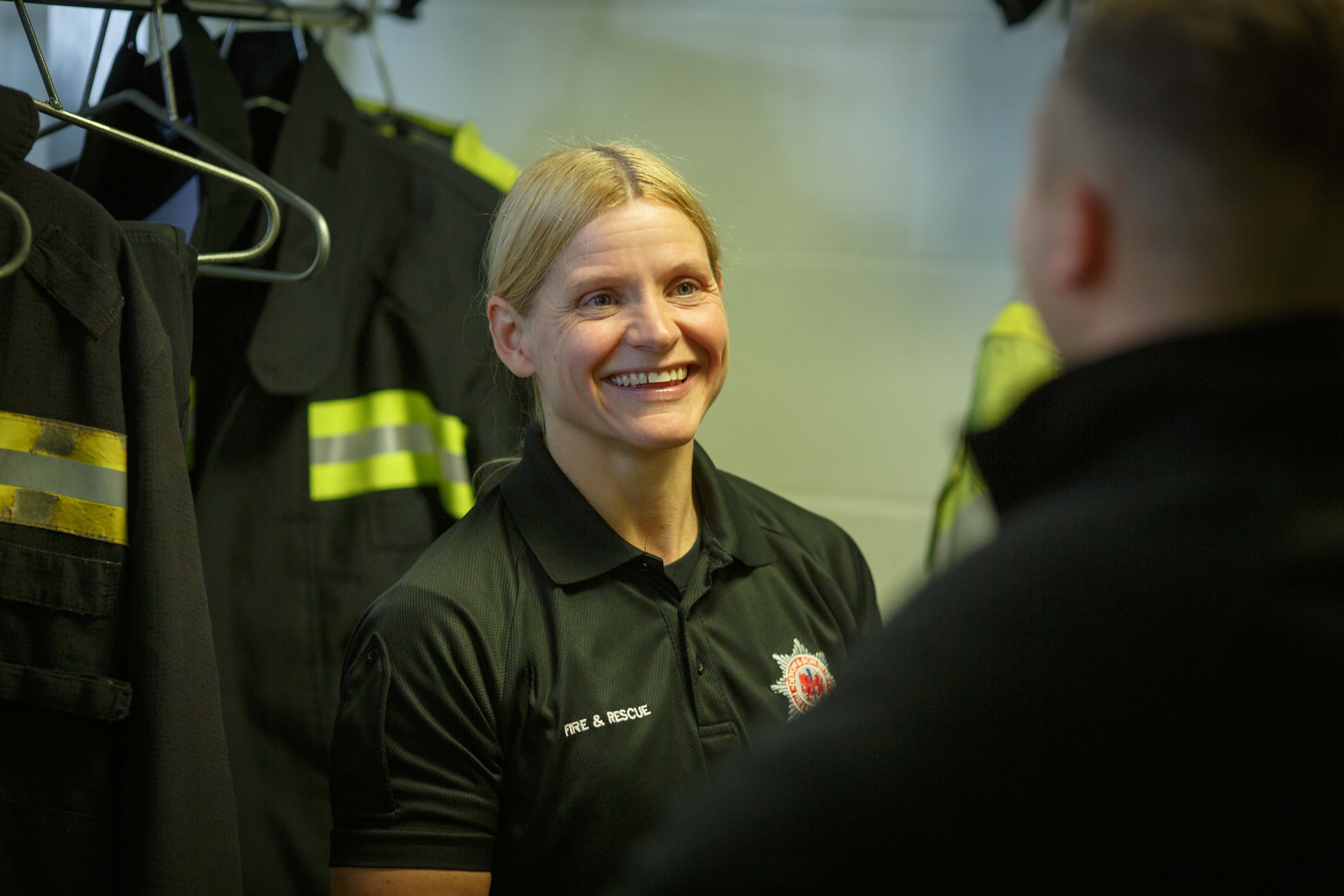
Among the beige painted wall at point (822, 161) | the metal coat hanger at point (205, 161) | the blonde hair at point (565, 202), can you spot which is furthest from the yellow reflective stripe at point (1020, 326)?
the metal coat hanger at point (205, 161)

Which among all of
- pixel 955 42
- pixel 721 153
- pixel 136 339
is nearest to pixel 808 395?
pixel 721 153

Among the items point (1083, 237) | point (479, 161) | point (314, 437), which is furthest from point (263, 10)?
point (1083, 237)

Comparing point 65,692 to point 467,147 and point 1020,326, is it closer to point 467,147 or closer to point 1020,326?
point 467,147

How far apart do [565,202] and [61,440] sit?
1.95 feet

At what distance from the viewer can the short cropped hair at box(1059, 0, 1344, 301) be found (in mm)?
571

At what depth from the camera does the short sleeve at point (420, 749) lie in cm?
114

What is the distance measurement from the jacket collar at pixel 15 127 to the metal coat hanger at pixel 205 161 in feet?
0.16

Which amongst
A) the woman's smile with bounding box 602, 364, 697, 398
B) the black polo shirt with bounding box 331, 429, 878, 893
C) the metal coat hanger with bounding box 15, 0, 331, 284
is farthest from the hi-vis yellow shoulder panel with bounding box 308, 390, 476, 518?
the woman's smile with bounding box 602, 364, 697, 398

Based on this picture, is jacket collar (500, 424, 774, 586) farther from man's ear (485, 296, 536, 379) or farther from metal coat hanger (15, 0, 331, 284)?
metal coat hanger (15, 0, 331, 284)

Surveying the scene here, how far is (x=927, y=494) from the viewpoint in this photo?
87.9 inches

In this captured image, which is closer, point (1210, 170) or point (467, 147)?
point (1210, 170)

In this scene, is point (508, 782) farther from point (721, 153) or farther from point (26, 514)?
point (721, 153)

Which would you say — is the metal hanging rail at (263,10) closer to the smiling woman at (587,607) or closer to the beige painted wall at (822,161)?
the beige painted wall at (822,161)

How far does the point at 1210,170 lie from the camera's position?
0.58 m
